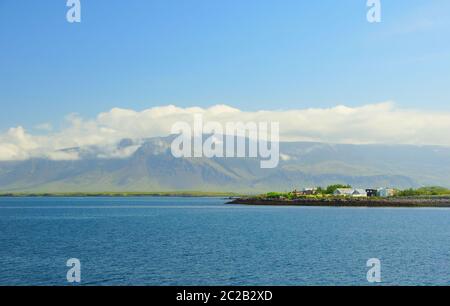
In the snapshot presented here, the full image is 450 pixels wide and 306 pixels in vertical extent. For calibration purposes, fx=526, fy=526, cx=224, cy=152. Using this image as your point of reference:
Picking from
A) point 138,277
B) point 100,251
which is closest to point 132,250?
point 100,251

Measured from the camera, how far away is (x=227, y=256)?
56.2 metres

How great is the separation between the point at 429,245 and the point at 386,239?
9.52 m

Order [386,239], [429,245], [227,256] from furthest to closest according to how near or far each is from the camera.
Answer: [386,239]
[429,245]
[227,256]
